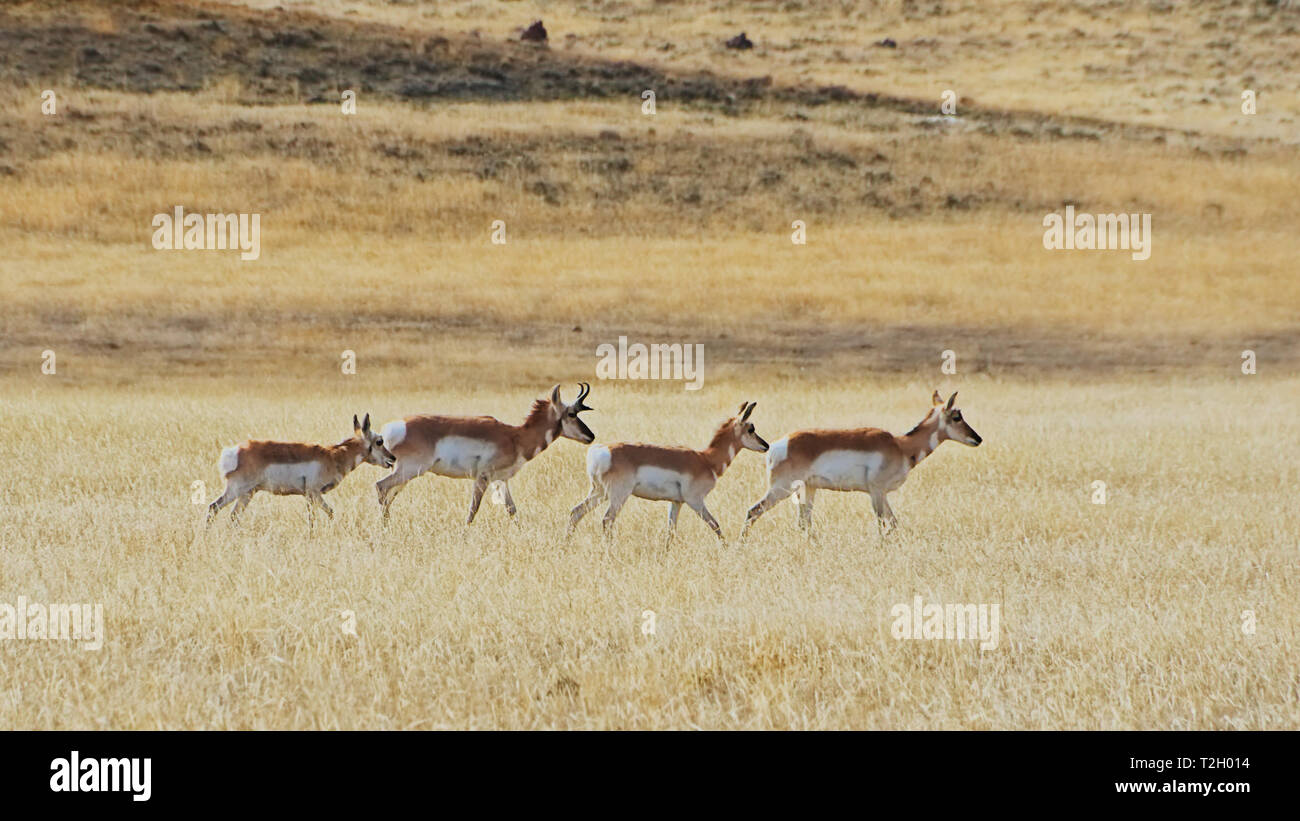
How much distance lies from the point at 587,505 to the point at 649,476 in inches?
24.9

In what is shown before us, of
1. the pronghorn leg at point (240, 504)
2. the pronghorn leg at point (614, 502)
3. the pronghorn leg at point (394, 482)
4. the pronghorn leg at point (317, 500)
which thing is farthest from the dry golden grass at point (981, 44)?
the pronghorn leg at point (240, 504)

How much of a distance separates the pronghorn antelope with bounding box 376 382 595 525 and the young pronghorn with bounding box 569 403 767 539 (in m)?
→ 1.16

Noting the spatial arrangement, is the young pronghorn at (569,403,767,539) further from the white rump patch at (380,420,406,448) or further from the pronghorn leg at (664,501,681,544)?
the white rump patch at (380,420,406,448)

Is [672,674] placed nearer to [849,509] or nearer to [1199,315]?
[849,509]

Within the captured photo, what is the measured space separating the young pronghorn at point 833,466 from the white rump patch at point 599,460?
1428 mm

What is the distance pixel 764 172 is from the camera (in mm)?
52500

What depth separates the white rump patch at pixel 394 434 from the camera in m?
15.4

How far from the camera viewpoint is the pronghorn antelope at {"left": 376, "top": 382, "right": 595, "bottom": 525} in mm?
15453

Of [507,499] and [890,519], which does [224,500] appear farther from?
[890,519]

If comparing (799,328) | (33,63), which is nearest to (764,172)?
(799,328)

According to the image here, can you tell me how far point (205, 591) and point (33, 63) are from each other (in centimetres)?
5209

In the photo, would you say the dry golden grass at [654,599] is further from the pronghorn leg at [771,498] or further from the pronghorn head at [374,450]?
the pronghorn head at [374,450]

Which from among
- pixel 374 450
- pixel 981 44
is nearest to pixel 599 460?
pixel 374 450

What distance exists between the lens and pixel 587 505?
581 inches
